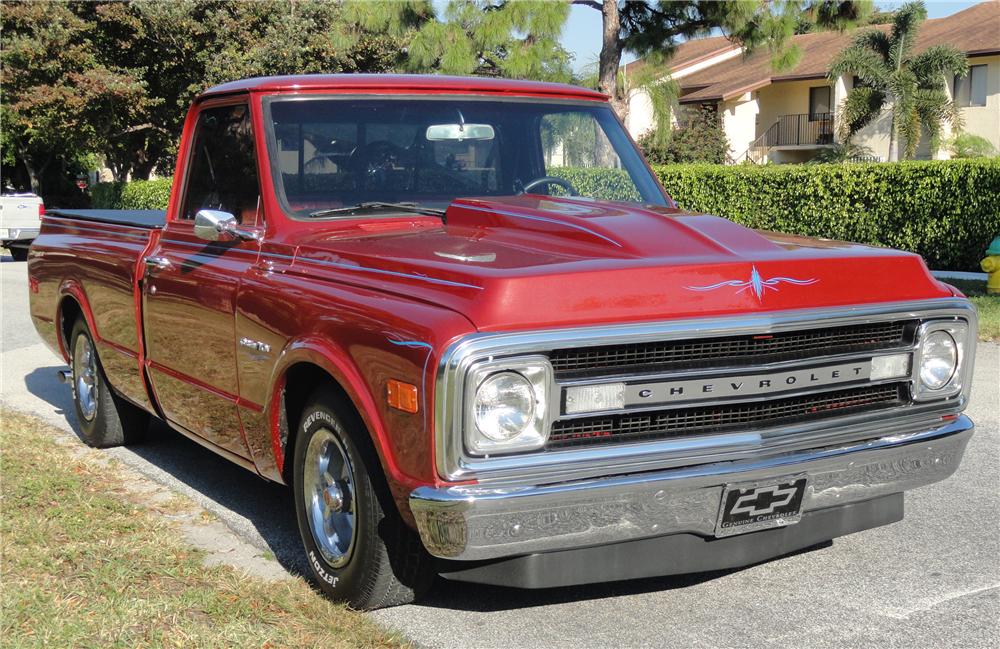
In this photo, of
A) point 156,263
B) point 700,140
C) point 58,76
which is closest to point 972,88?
point 700,140

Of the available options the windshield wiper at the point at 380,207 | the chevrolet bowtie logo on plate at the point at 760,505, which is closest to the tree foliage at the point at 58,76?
the windshield wiper at the point at 380,207

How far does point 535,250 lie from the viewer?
4.06 meters

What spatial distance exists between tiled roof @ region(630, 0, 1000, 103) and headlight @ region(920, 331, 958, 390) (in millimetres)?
31575

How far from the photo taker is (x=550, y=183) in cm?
545

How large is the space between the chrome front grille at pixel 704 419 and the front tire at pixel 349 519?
2.33ft

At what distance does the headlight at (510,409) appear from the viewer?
3404 mm

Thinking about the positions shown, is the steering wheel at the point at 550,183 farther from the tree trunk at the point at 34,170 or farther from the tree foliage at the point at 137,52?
the tree trunk at the point at 34,170

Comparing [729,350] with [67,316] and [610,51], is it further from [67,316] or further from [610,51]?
[610,51]

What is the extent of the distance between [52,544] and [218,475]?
1.43 m

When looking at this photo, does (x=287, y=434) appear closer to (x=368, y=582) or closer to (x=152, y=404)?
(x=368, y=582)

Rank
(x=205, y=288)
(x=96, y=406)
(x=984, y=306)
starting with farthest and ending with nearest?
(x=984, y=306) < (x=96, y=406) < (x=205, y=288)

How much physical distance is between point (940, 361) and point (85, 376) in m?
4.98

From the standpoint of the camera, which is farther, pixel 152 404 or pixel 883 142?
pixel 883 142

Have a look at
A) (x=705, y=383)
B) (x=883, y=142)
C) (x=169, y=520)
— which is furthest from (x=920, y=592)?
(x=883, y=142)
